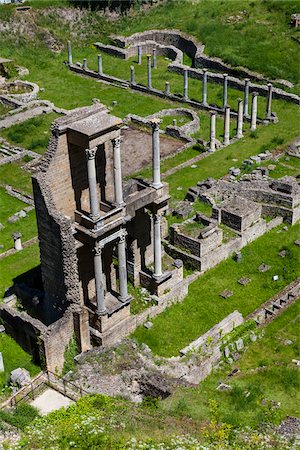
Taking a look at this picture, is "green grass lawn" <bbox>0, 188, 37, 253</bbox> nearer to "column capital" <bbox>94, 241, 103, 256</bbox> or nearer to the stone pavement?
"column capital" <bbox>94, 241, 103, 256</bbox>

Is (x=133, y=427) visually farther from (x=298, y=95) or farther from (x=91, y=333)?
(x=298, y=95)

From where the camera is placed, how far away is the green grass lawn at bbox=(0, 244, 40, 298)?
107ft

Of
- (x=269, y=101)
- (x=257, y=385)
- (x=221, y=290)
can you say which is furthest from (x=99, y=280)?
(x=269, y=101)

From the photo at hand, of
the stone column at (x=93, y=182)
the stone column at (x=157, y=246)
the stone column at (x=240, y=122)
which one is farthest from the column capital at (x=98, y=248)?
the stone column at (x=240, y=122)

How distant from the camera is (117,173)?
86.7 ft

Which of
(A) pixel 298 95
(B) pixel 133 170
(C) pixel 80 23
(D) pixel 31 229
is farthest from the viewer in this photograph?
(C) pixel 80 23

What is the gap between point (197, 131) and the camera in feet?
161

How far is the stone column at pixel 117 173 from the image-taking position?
26.1 meters

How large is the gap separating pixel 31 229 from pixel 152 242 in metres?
9.07

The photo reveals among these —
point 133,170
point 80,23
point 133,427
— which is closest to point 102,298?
point 133,427

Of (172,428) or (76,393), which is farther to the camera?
(76,393)

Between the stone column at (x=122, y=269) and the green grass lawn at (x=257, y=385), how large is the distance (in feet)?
15.3

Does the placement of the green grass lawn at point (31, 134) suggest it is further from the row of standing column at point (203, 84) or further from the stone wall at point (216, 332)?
the stone wall at point (216, 332)

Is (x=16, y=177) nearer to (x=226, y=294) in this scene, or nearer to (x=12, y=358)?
(x=226, y=294)
